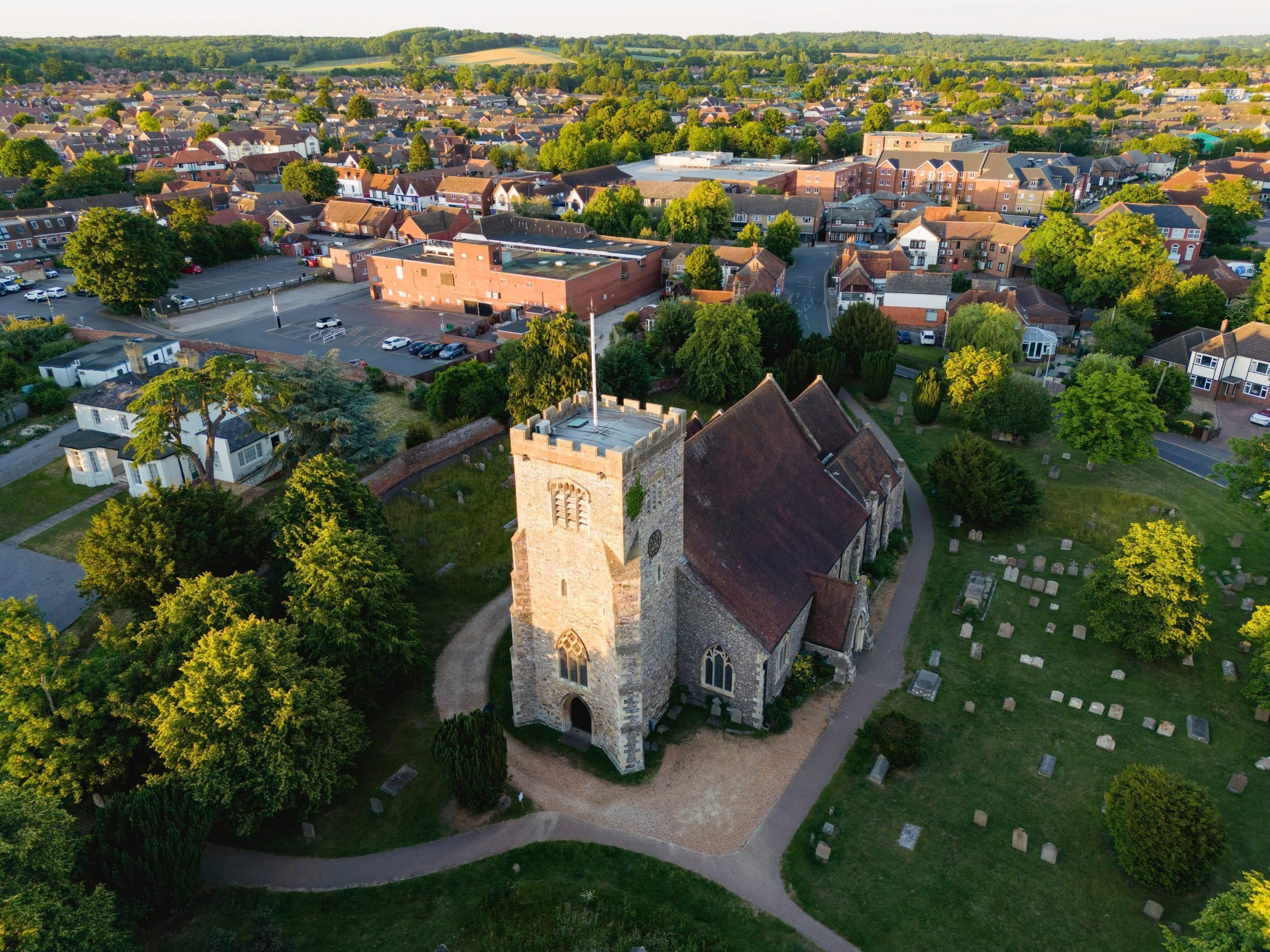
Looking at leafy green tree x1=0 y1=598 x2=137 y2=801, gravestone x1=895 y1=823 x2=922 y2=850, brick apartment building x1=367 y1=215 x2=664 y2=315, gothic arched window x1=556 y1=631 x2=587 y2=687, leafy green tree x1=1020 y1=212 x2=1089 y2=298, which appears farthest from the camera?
leafy green tree x1=1020 y1=212 x2=1089 y2=298

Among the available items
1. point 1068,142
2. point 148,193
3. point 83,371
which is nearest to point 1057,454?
point 83,371

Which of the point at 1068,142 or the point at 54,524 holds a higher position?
the point at 1068,142

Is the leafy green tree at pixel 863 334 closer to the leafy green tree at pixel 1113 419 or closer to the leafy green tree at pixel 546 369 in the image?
the leafy green tree at pixel 1113 419

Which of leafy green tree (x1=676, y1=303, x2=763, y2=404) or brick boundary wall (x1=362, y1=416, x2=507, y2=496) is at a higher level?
leafy green tree (x1=676, y1=303, x2=763, y2=404)

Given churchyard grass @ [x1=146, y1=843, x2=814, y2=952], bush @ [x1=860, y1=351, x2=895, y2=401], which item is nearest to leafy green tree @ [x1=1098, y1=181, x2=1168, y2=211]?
bush @ [x1=860, y1=351, x2=895, y2=401]

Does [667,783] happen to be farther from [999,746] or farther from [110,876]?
[110,876]

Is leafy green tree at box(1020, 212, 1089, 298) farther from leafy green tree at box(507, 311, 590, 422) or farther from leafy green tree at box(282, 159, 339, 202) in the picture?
leafy green tree at box(282, 159, 339, 202)
